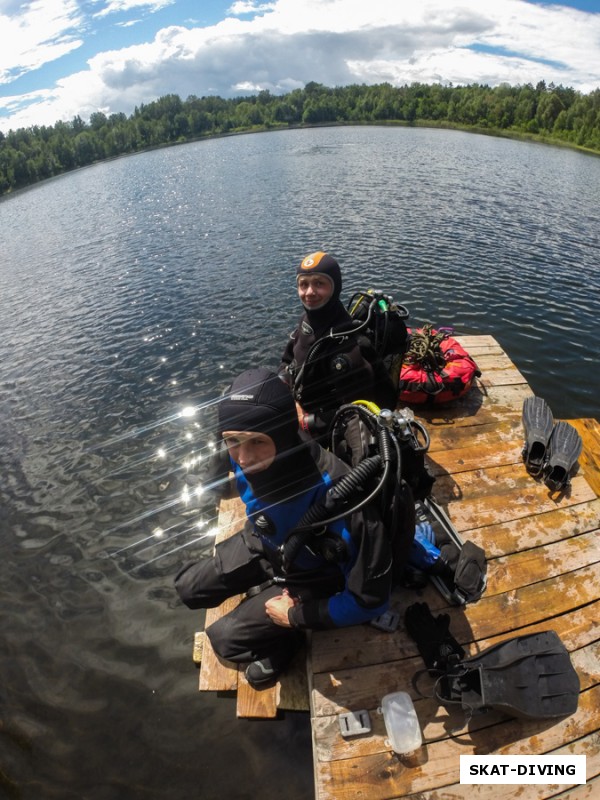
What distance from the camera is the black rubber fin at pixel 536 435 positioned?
576cm

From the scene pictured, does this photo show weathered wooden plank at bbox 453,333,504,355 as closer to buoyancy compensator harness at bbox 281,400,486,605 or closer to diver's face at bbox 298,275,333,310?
diver's face at bbox 298,275,333,310

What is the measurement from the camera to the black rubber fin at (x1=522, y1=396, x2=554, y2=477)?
5762 millimetres

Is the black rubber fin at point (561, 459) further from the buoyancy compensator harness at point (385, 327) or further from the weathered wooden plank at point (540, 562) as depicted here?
the buoyancy compensator harness at point (385, 327)

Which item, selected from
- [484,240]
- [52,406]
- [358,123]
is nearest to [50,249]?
[52,406]

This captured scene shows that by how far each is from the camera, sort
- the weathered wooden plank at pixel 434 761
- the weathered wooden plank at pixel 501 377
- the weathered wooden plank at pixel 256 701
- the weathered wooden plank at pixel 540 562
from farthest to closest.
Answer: the weathered wooden plank at pixel 501 377
the weathered wooden plank at pixel 540 562
the weathered wooden plank at pixel 256 701
the weathered wooden plank at pixel 434 761

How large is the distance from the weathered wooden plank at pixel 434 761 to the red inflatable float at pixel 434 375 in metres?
4.28

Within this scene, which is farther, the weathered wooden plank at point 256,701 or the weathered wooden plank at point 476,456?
the weathered wooden plank at point 476,456

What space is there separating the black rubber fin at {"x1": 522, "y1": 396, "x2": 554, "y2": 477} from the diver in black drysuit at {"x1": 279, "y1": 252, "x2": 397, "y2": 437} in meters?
2.03

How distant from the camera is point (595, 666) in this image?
3709 mm

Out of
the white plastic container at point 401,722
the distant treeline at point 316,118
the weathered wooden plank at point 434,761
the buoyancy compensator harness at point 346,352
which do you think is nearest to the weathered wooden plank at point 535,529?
the weathered wooden plank at point 434,761

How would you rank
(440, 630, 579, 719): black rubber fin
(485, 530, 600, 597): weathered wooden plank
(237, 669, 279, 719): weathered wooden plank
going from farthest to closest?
(485, 530, 600, 597): weathered wooden plank < (237, 669, 279, 719): weathered wooden plank < (440, 630, 579, 719): black rubber fin

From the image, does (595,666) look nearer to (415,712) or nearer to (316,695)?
(415,712)

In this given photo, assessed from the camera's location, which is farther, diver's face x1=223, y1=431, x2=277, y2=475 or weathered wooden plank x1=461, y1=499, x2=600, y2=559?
weathered wooden plank x1=461, y1=499, x2=600, y2=559

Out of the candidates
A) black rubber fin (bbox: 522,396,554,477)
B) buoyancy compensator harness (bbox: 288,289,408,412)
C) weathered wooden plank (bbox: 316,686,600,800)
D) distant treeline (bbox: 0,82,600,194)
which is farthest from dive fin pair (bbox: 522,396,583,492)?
distant treeline (bbox: 0,82,600,194)
